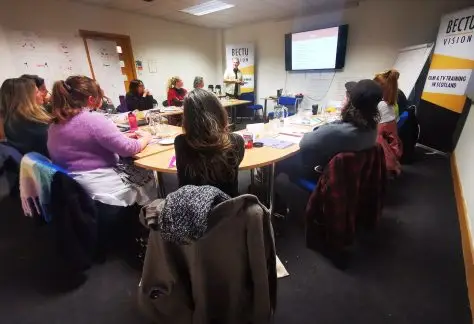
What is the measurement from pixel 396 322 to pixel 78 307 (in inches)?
69.5

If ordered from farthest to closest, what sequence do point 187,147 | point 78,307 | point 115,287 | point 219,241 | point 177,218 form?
A: point 115,287, point 78,307, point 187,147, point 219,241, point 177,218

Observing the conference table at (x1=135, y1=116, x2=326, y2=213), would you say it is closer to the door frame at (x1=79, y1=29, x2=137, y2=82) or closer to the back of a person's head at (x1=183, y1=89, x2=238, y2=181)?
the back of a person's head at (x1=183, y1=89, x2=238, y2=181)

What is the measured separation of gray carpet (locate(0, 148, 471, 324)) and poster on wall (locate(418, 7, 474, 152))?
6.00 feet

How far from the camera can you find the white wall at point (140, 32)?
3.63m

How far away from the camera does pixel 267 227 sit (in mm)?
849

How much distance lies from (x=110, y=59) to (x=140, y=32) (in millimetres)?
926

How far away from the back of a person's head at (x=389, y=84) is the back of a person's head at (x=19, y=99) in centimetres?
301

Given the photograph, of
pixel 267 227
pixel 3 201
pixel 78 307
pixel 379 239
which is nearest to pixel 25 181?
pixel 78 307

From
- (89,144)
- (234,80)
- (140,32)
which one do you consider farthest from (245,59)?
(89,144)

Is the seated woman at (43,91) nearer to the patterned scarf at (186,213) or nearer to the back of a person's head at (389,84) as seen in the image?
the patterned scarf at (186,213)

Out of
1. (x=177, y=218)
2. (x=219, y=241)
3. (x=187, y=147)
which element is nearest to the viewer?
(x=177, y=218)

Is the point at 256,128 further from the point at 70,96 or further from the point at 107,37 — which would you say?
the point at 107,37

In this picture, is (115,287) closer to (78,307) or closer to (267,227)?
(78,307)

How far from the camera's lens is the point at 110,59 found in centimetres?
482
